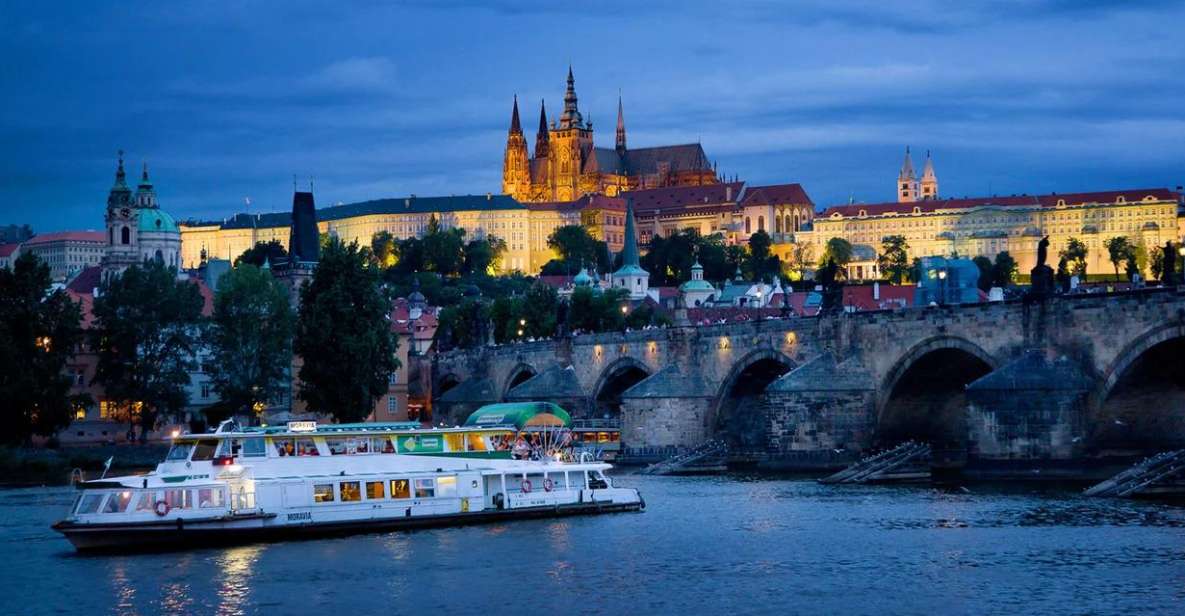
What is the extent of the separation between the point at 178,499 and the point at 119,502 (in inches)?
57.2

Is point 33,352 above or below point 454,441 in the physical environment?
above

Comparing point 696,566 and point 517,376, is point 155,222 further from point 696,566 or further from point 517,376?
point 696,566

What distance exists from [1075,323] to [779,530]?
1369 centimetres

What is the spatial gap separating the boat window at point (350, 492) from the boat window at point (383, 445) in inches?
120

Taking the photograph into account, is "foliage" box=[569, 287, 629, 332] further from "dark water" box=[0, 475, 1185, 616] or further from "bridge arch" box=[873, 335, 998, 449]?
"dark water" box=[0, 475, 1185, 616]

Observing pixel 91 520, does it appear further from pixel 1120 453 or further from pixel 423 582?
pixel 1120 453

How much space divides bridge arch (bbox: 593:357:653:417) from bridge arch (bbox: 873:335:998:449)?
836 inches

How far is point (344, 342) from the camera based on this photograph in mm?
80875

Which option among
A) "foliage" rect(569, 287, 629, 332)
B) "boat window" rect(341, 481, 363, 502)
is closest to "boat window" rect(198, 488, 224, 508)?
"boat window" rect(341, 481, 363, 502)

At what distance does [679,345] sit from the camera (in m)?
80.1

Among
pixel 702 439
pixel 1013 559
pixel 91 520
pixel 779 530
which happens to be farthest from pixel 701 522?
pixel 702 439

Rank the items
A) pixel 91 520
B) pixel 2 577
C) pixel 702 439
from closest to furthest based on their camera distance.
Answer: pixel 2 577 < pixel 91 520 < pixel 702 439

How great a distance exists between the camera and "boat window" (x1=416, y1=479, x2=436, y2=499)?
51531 millimetres

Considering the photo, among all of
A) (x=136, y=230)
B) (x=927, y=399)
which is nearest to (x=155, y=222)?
(x=136, y=230)
